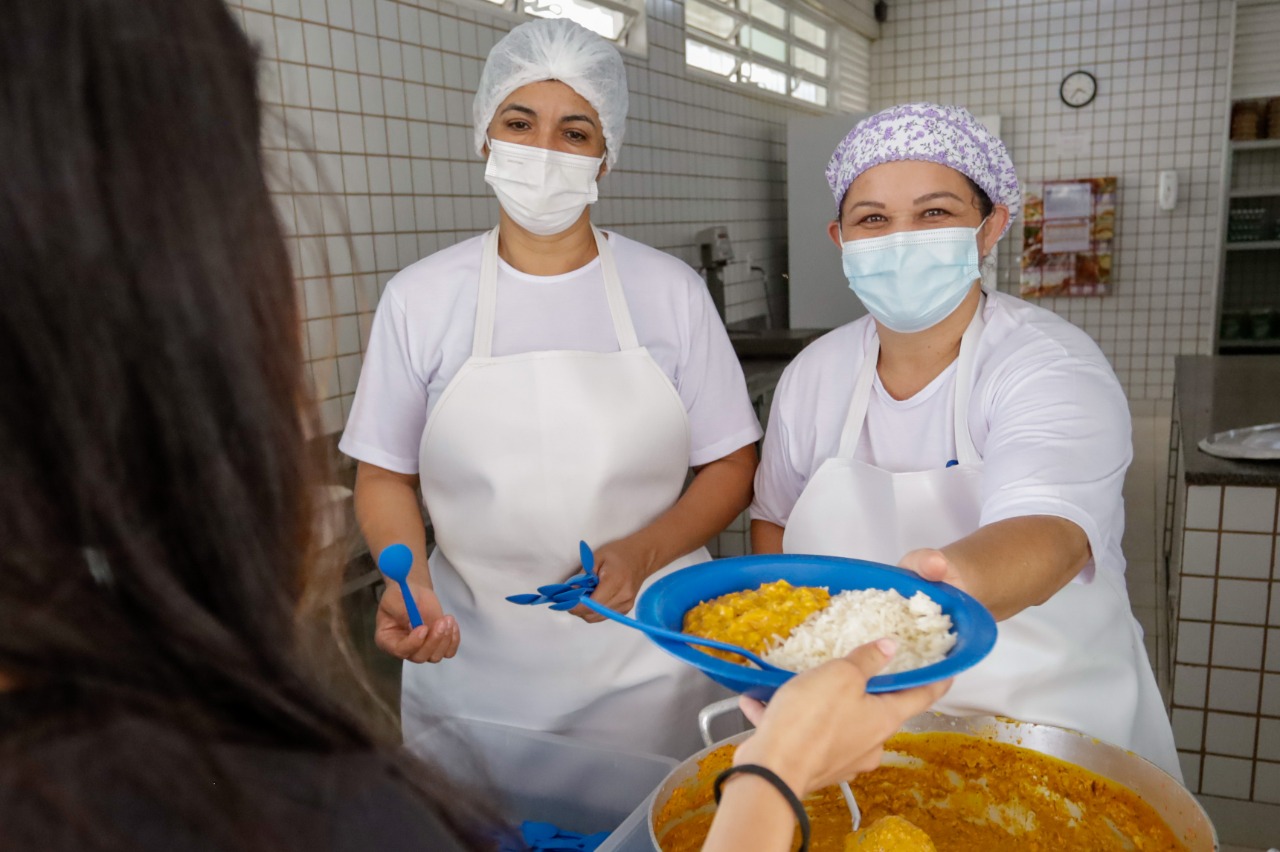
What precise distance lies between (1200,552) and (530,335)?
170cm

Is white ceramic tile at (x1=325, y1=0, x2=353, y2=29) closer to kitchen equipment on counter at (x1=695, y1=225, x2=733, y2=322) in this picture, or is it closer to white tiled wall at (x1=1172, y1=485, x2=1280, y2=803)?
kitchen equipment on counter at (x1=695, y1=225, x2=733, y2=322)

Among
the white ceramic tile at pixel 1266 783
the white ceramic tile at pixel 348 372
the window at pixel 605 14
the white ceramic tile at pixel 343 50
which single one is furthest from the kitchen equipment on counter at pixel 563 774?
the window at pixel 605 14

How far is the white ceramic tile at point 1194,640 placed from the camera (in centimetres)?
231

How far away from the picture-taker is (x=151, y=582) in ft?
1.53

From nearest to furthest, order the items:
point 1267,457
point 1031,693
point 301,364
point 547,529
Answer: point 301,364
point 1031,693
point 547,529
point 1267,457

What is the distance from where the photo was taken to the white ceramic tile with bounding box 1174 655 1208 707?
2330mm

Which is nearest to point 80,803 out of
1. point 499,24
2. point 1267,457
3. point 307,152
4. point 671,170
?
point 307,152

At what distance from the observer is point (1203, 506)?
224 centimetres

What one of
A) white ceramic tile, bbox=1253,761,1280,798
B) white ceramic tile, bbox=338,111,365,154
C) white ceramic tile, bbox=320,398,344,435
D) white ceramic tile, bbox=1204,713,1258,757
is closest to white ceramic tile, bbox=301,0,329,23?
white ceramic tile, bbox=338,111,365,154

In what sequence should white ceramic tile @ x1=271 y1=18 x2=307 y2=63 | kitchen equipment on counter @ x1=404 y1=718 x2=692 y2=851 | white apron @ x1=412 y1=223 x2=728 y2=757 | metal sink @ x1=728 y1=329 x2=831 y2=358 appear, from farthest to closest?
metal sink @ x1=728 y1=329 x2=831 y2=358
white ceramic tile @ x1=271 y1=18 x2=307 y2=63
white apron @ x1=412 y1=223 x2=728 y2=757
kitchen equipment on counter @ x1=404 y1=718 x2=692 y2=851

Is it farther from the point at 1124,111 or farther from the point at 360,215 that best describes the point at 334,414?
the point at 1124,111

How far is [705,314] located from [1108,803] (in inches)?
40.7

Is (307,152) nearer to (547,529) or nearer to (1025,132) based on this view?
(547,529)

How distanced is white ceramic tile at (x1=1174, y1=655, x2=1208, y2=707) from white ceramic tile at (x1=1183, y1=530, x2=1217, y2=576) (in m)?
0.25
